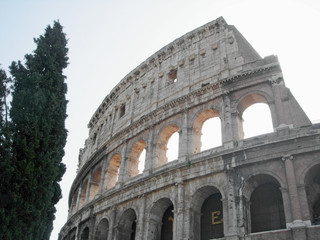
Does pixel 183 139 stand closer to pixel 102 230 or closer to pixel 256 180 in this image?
pixel 256 180

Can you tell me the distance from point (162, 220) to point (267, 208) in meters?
5.36

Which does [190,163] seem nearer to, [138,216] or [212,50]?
[138,216]

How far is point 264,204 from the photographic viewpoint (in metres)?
14.7

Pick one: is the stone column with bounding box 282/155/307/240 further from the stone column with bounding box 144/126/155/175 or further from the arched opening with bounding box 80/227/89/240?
the arched opening with bounding box 80/227/89/240

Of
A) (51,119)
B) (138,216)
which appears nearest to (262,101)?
(138,216)

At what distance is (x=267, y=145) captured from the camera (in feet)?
48.5

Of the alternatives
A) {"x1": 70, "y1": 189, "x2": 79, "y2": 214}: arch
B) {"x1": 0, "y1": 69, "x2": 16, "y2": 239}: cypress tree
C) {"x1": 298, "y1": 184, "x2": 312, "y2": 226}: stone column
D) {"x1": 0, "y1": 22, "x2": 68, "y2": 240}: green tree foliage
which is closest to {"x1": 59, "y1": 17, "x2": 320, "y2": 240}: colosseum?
{"x1": 298, "y1": 184, "x2": 312, "y2": 226}: stone column

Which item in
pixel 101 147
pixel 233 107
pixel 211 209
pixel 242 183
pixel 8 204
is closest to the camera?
pixel 8 204

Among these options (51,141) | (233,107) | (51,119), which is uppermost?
(233,107)

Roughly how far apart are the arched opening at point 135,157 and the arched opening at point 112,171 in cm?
169

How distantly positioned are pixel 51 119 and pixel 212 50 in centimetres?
1049

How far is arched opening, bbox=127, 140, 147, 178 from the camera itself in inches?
822

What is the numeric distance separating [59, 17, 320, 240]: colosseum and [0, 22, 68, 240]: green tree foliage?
540cm

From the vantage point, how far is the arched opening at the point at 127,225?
1848 centimetres
